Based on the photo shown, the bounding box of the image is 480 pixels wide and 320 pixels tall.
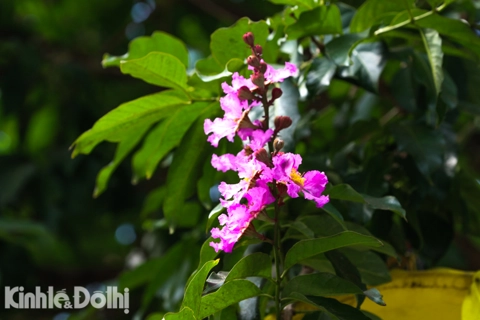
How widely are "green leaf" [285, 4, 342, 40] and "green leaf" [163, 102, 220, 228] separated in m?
0.14

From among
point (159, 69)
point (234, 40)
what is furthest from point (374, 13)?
point (159, 69)

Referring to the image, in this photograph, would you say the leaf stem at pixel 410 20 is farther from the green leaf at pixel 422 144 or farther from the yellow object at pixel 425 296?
the yellow object at pixel 425 296

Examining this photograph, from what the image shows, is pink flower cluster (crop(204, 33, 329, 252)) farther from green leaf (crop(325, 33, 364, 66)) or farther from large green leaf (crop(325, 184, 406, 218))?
green leaf (crop(325, 33, 364, 66))

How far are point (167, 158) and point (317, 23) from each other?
41 cm

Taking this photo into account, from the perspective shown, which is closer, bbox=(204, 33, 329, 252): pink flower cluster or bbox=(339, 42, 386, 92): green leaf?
bbox=(204, 33, 329, 252): pink flower cluster

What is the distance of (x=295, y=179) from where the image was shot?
58 centimetres

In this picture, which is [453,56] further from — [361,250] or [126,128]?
[126,128]

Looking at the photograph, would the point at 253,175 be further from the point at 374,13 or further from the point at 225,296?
the point at 374,13

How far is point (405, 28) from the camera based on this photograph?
0.86m

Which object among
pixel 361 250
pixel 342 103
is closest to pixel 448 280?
pixel 361 250

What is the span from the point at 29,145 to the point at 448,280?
1397mm

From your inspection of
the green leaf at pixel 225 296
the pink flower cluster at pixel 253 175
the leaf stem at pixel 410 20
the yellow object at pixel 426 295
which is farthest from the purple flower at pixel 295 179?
the leaf stem at pixel 410 20

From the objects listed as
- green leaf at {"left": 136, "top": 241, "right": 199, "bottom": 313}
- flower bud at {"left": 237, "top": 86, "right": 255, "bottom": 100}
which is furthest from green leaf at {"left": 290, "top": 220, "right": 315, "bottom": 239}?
green leaf at {"left": 136, "top": 241, "right": 199, "bottom": 313}

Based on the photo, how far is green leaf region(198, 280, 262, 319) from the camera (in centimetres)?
59
